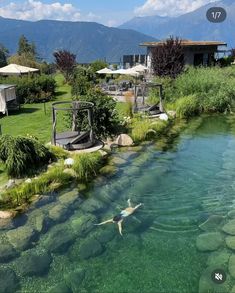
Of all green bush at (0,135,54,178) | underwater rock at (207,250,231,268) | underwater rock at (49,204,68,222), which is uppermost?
green bush at (0,135,54,178)

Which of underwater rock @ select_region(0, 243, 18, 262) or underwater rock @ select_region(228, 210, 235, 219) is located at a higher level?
underwater rock @ select_region(0, 243, 18, 262)

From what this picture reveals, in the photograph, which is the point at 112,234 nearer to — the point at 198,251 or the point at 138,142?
the point at 198,251

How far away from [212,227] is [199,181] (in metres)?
Result: 2.52

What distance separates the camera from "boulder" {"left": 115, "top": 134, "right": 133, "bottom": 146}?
12.8 m

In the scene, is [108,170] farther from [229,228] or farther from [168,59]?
[168,59]

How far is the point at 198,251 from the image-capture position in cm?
701

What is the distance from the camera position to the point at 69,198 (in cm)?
892

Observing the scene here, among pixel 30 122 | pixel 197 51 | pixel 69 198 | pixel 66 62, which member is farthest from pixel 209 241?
pixel 197 51

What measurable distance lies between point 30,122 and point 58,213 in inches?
309

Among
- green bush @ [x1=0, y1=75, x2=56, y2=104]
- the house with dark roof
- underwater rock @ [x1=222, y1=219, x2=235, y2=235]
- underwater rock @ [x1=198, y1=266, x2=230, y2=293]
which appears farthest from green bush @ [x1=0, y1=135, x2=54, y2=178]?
the house with dark roof

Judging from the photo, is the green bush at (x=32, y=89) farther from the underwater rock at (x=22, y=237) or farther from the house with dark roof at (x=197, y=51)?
the underwater rock at (x=22, y=237)

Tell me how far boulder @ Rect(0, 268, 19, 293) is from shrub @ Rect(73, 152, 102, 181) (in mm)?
3909

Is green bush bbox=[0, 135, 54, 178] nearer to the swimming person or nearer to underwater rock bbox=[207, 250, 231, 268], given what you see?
the swimming person

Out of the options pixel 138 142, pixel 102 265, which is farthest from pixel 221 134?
pixel 102 265
